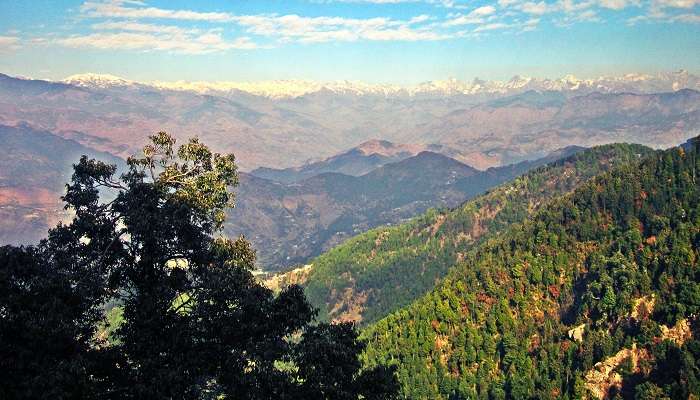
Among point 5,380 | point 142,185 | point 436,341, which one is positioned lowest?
point 436,341

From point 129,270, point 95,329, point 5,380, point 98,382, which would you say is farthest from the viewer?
point 129,270

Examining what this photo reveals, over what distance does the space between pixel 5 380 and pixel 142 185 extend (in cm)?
1756

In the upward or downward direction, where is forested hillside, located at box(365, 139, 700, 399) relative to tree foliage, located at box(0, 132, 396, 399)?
downward

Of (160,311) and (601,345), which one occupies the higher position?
(160,311)

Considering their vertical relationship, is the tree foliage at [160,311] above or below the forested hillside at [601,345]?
above

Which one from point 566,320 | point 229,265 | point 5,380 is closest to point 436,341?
point 566,320

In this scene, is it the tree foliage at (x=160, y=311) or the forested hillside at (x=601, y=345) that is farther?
the forested hillside at (x=601, y=345)

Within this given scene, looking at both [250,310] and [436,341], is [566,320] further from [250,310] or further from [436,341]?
[250,310]

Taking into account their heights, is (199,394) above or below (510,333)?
above

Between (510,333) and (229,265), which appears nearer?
(229,265)

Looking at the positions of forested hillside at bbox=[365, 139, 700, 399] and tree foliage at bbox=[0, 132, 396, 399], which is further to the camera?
forested hillside at bbox=[365, 139, 700, 399]

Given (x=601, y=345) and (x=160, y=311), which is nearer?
(x=160, y=311)

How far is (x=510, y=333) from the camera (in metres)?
188

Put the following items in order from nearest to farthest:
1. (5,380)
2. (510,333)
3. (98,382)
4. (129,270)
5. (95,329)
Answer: (5,380), (98,382), (95,329), (129,270), (510,333)
